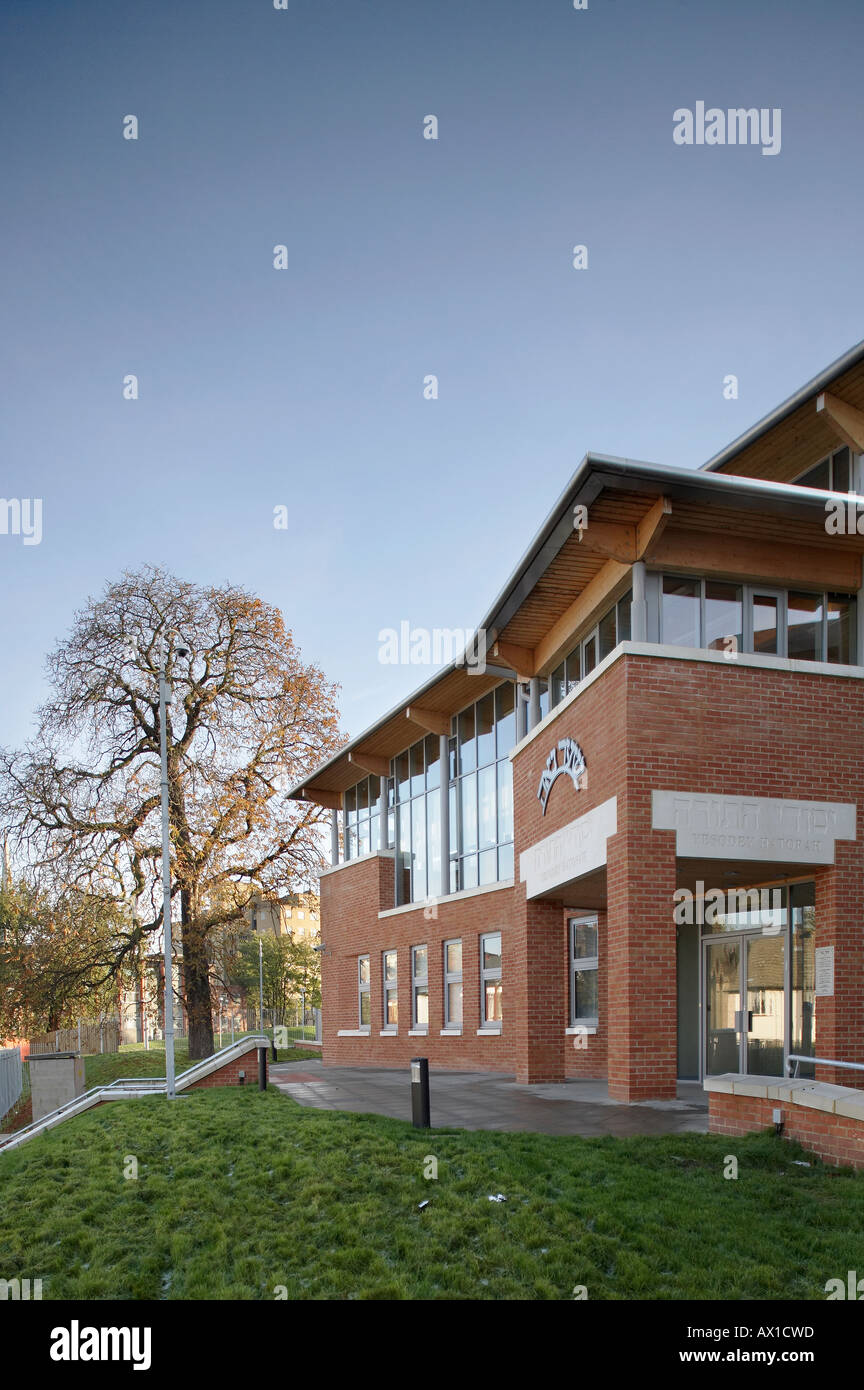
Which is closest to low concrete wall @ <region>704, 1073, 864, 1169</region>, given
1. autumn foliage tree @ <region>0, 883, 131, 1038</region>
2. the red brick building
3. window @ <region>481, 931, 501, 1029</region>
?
the red brick building

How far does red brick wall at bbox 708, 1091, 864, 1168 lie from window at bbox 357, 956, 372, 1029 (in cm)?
2063

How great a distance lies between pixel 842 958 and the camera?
1287 centimetres

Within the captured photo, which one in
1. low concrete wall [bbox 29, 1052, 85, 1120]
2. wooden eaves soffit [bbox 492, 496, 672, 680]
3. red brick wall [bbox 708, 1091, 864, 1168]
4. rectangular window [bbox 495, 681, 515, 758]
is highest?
wooden eaves soffit [bbox 492, 496, 672, 680]

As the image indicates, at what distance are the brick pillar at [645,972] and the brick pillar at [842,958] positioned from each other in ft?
6.17

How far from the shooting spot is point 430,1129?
11344 mm

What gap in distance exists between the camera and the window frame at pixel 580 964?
67.4 feet

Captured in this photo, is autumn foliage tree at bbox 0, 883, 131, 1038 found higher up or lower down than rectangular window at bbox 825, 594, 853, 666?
lower down

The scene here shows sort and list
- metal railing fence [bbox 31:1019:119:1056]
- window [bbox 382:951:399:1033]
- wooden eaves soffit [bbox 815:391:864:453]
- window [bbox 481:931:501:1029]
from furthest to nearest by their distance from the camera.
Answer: metal railing fence [bbox 31:1019:119:1056]
window [bbox 382:951:399:1033]
window [bbox 481:931:501:1029]
wooden eaves soffit [bbox 815:391:864:453]

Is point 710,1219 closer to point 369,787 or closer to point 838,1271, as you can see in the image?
point 838,1271

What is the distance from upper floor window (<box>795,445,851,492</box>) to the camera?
15.2 metres

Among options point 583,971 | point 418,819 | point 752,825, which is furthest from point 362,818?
point 752,825

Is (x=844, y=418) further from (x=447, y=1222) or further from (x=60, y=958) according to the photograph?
(x=60, y=958)

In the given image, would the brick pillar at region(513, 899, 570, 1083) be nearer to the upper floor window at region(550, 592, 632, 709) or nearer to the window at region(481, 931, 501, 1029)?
the upper floor window at region(550, 592, 632, 709)
